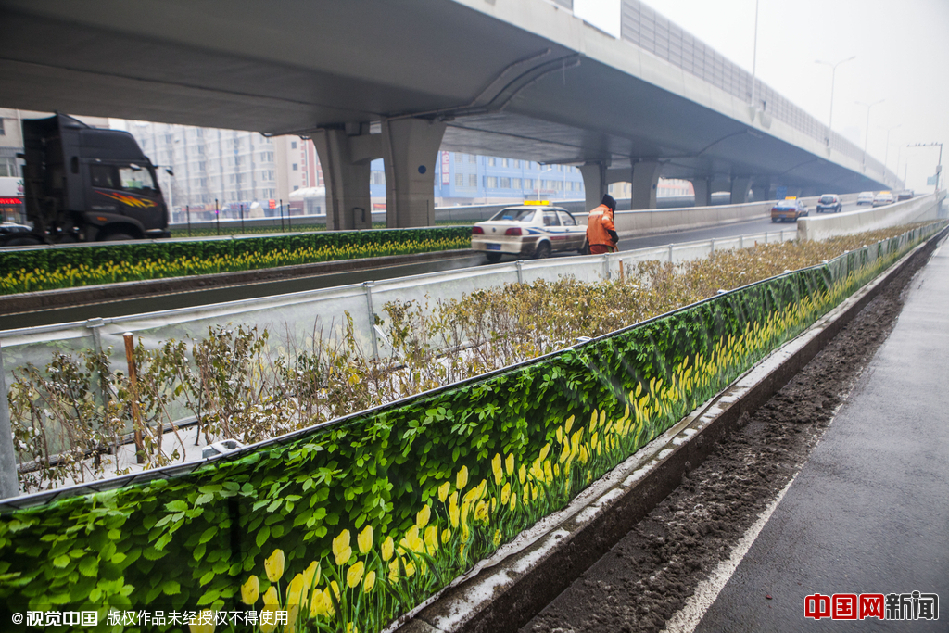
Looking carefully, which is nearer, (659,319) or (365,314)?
(659,319)

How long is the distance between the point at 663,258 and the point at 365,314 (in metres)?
7.57

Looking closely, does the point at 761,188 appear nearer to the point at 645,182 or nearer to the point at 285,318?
the point at 645,182

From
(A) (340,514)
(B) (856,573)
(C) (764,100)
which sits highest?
(C) (764,100)

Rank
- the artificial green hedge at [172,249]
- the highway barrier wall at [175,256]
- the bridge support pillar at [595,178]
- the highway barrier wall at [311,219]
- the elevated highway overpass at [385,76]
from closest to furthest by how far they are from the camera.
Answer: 1. the highway barrier wall at [175,256]
2. the artificial green hedge at [172,249]
3. the elevated highway overpass at [385,76]
4. the highway barrier wall at [311,219]
5. the bridge support pillar at [595,178]

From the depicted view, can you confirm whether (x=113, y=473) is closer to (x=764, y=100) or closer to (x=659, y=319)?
(x=659, y=319)

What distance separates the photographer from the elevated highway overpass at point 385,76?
53.2 ft

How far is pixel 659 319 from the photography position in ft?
16.1

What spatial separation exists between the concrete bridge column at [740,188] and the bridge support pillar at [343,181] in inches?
2284

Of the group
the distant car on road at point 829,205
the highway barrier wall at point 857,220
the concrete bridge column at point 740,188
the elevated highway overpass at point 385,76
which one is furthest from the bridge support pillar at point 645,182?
the concrete bridge column at point 740,188

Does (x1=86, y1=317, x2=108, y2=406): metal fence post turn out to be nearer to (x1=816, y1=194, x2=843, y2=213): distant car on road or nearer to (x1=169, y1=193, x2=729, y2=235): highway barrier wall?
(x1=169, y1=193, x2=729, y2=235): highway barrier wall

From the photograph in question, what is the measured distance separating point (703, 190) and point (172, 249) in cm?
6566

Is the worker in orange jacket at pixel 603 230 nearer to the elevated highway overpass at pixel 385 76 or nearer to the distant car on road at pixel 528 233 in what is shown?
the distant car on road at pixel 528 233

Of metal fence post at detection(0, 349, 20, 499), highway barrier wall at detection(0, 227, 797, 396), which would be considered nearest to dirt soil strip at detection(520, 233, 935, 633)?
metal fence post at detection(0, 349, 20, 499)

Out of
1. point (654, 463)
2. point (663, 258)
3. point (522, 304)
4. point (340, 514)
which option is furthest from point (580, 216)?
point (340, 514)
